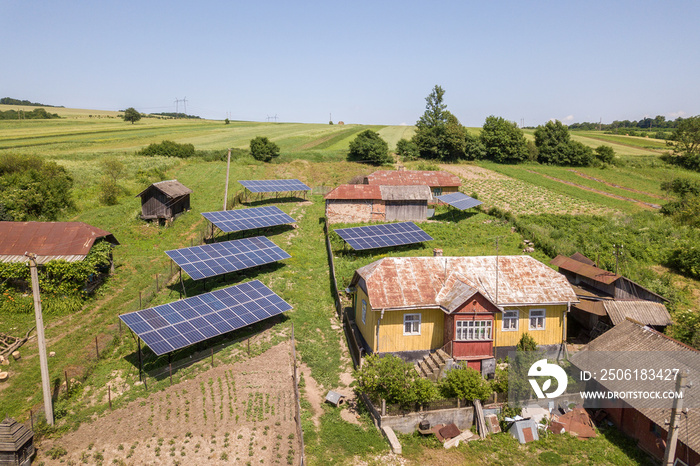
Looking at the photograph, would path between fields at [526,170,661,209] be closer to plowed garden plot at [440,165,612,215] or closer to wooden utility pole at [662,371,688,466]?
plowed garden plot at [440,165,612,215]

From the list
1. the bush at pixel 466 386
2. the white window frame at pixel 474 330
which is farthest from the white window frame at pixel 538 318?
the bush at pixel 466 386

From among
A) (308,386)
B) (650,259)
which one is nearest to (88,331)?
(308,386)

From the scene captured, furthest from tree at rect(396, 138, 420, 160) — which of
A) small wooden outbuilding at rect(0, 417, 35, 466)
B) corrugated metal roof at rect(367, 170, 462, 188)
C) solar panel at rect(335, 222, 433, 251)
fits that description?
small wooden outbuilding at rect(0, 417, 35, 466)

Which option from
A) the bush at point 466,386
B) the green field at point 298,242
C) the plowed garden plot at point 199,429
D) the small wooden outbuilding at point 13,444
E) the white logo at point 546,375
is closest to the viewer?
the small wooden outbuilding at point 13,444

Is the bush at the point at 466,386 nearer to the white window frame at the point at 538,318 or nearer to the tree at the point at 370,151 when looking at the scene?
the white window frame at the point at 538,318

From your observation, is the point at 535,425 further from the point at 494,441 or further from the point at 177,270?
the point at 177,270

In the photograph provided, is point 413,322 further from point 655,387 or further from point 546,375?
point 655,387
